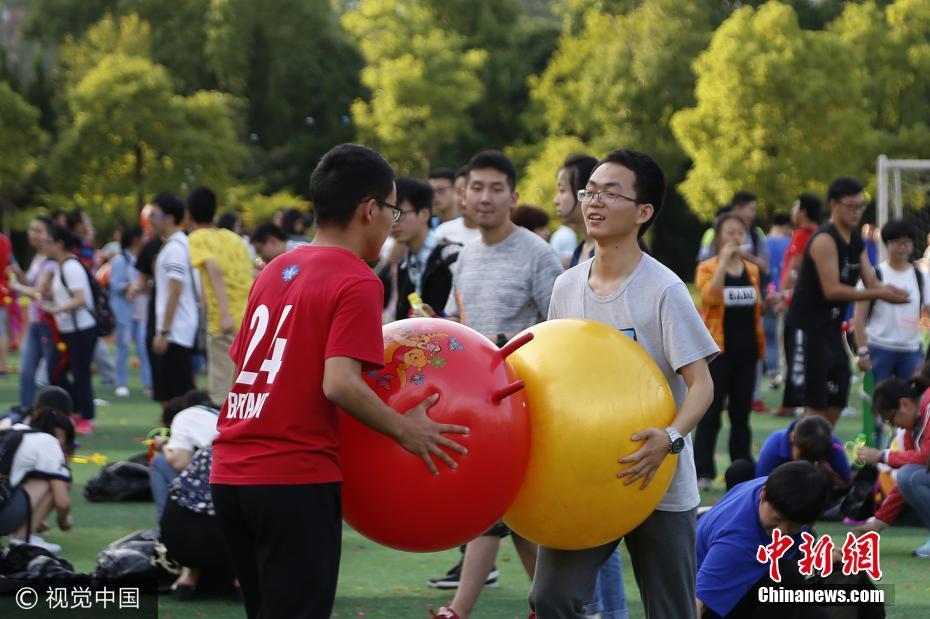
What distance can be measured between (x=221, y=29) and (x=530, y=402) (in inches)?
2073

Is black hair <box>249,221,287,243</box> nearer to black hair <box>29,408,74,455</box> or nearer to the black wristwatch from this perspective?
black hair <box>29,408,74,455</box>

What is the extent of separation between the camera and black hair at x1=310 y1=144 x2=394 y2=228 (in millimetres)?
4125

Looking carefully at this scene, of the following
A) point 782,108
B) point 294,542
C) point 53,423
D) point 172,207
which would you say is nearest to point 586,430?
point 294,542

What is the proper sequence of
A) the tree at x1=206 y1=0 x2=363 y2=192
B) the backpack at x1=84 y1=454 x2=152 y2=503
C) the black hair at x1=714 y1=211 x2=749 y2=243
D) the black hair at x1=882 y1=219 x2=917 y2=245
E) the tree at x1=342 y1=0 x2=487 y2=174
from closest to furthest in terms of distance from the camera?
1. the backpack at x1=84 y1=454 x2=152 y2=503
2. the black hair at x1=882 y1=219 x2=917 y2=245
3. the black hair at x1=714 y1=211 x2=749 y2=243
4. the tree at x1=342 y1=0 x2=487 y2=174
5. the tree at x1=206 y1=0 x2=363 y2=192

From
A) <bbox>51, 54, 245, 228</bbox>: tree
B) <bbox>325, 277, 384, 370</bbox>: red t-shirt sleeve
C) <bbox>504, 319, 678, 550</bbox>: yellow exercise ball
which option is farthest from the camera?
<bbox>51, 54, 245, 228</bbox>: tree

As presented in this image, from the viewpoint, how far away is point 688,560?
4.55 m

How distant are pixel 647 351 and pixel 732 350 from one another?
574 centimetres

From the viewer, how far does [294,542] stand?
398cm

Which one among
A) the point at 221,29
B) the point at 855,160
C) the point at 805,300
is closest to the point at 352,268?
the point at 805,300

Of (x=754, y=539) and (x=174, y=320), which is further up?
(x=174, y=320)

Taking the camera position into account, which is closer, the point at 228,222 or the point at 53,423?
the point at 53,423

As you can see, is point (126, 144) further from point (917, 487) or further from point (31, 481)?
point (917, 487)

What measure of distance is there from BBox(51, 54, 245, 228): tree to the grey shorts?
3223 cm

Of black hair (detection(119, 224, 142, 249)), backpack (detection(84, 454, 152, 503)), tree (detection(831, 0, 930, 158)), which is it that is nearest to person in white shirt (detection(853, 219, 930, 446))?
backpack (detection(84, 454, 152, 503))
